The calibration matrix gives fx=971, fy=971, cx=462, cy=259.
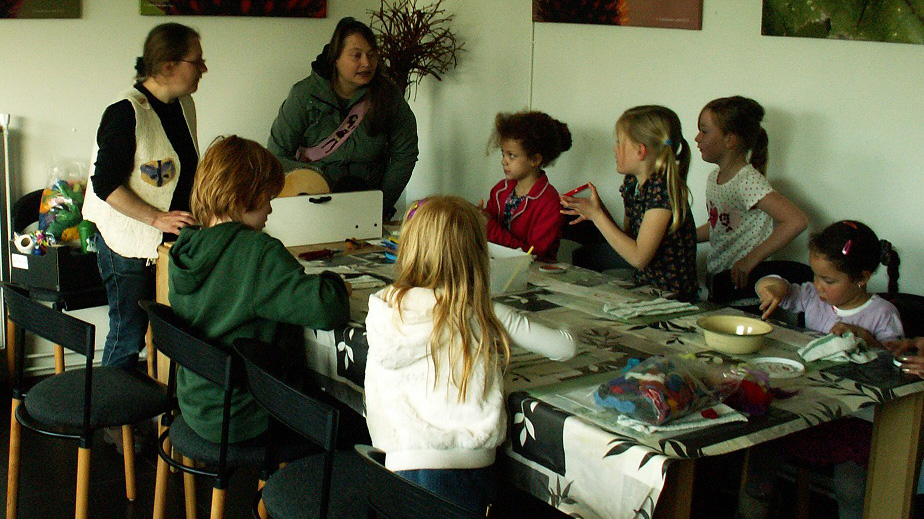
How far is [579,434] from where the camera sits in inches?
63.1

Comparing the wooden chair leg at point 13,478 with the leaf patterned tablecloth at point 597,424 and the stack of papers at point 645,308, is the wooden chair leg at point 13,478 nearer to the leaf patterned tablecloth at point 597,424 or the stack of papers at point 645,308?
the leaf patterned tablecloth at point 597,424

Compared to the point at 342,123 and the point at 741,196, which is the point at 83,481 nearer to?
the point at 342,123

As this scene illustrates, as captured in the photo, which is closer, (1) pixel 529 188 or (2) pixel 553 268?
(2) pixel 553 268

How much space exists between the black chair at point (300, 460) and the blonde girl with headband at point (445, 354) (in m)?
0.14

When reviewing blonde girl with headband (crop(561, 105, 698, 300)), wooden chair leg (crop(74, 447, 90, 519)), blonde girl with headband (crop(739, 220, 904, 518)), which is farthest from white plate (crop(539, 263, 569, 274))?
wooden chair leg (crop(74, 447, 90, 519))

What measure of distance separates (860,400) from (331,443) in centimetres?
95

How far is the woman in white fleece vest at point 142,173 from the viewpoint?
287 cm

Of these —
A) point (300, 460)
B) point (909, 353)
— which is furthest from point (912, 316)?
point (300, 460)

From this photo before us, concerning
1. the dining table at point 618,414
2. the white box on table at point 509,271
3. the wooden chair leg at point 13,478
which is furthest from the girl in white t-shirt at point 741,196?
the wooden chair leg at point 13,478

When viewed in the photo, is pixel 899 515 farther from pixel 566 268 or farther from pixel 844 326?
pixel 566 268

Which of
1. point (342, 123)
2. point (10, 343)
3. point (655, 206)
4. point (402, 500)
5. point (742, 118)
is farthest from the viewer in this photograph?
point (342, 123)

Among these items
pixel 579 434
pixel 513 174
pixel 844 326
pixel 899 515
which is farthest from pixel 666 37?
pixel 579 434

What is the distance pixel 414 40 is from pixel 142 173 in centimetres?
179

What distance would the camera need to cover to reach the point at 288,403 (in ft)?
5.93
